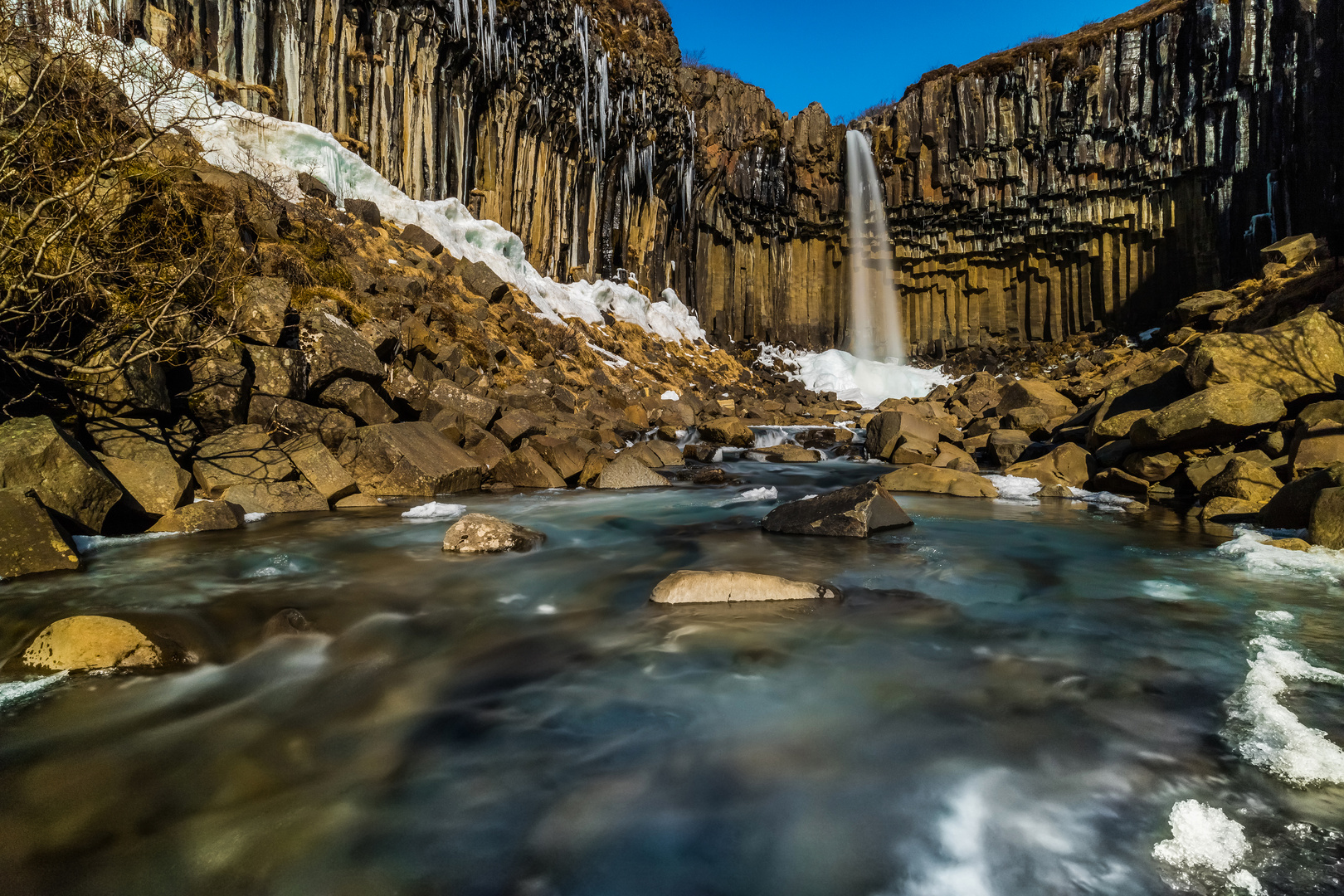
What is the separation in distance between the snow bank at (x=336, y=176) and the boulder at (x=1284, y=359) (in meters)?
14.7

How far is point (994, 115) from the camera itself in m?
31.8

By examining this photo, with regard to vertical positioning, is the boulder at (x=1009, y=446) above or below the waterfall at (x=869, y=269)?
below

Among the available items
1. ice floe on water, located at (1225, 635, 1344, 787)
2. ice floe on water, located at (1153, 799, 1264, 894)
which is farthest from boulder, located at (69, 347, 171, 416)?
ice floe on water, located at (1225, 635, 1344, 787)

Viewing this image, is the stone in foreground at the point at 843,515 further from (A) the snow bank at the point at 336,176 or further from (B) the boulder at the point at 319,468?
(A) the snow bank at the point at 336,176

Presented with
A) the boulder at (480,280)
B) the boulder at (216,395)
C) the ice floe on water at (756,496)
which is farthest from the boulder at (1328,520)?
the boulder at (480,280)

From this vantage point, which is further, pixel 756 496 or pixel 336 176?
pixel 336 176

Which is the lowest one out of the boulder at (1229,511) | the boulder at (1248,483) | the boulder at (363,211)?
the boulder at (1229,511)

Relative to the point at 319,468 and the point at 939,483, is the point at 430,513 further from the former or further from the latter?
Answer: the point at 939,483

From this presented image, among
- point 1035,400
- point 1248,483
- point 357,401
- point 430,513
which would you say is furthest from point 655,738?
point 1035,400

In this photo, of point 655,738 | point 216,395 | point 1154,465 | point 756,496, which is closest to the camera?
point 655,738

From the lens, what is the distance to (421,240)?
16.5 meters

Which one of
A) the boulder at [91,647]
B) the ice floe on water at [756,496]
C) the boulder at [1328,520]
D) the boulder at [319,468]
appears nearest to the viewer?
the boulder at [91,647]

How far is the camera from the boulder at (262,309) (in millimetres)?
8219

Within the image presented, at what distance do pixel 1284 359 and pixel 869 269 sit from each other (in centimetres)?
2887
